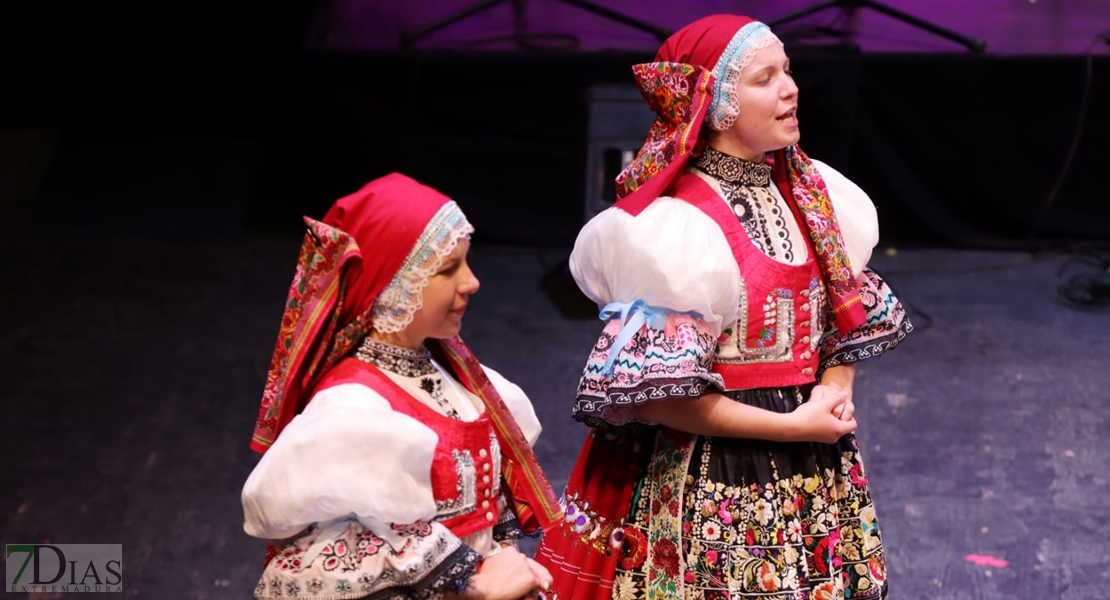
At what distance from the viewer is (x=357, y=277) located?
71.2 inches

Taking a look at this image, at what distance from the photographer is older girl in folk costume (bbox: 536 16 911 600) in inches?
80.4

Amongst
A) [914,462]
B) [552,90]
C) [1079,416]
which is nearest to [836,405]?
[914,462]

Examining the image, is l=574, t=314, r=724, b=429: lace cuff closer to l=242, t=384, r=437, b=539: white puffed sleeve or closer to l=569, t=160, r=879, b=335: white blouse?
l=569, t=160, r=879, b=335: white blouse

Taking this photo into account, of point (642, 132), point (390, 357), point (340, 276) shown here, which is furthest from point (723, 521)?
point (642, 132)

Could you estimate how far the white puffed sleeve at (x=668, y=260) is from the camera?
201 centimetres

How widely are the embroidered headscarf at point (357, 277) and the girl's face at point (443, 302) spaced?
0.01 metres

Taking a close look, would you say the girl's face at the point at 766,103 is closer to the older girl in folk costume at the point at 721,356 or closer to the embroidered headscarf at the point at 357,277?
the older girl in folk costume at the point at 721,356

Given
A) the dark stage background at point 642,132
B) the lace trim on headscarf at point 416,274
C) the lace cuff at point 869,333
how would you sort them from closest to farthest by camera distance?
1. the lace trim on headscarf at point 416,274
2. the lace cuff at point 869,333
3. the dark stage background at point 642,132

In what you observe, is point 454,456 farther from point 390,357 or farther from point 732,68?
point 732,68

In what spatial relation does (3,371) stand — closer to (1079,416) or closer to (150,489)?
(150,489)

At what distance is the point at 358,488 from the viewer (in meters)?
1.71

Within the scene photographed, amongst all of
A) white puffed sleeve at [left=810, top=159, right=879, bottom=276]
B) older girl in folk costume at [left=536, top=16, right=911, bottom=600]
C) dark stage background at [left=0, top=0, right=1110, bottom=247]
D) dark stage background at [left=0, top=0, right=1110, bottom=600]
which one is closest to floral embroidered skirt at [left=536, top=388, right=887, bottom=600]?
older girl in folk costume at [left=536, top=16, right=911, bottom=600]

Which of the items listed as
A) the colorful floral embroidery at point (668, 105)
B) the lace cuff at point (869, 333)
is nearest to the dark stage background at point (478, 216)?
the lace cuff at point (869, 333)

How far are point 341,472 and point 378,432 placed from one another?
6 centimetres
